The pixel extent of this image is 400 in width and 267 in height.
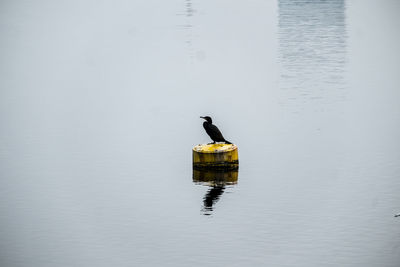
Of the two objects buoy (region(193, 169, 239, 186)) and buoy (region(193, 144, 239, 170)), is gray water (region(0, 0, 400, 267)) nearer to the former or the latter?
buoy (region(193, 169, 239, 186))

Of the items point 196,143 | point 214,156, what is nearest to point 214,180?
point 214,156

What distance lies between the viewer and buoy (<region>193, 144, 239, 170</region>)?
28.7 metres

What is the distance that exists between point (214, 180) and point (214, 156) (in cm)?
79

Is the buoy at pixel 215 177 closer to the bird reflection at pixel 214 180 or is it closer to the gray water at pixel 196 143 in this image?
the bird reflection at pixel 214 180

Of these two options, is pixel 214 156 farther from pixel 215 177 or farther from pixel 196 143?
pixel 196 143

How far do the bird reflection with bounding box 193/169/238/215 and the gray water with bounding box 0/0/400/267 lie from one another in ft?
0.41

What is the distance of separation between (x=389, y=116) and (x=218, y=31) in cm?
4148

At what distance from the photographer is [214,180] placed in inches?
1136

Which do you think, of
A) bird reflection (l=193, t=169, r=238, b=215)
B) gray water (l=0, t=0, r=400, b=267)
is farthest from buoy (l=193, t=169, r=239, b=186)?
gray water (l=0, t=0, r=400, b=267)

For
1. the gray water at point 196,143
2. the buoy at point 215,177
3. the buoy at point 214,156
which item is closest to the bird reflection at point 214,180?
the buoy at point 215,177

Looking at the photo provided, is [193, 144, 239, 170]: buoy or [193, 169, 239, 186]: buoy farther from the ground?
[193, 144, 239, 170]: buoy

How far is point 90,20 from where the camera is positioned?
9981 cm

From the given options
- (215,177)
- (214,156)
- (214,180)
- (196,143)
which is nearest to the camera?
(214,156)

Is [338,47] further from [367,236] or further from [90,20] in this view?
[367,236]
